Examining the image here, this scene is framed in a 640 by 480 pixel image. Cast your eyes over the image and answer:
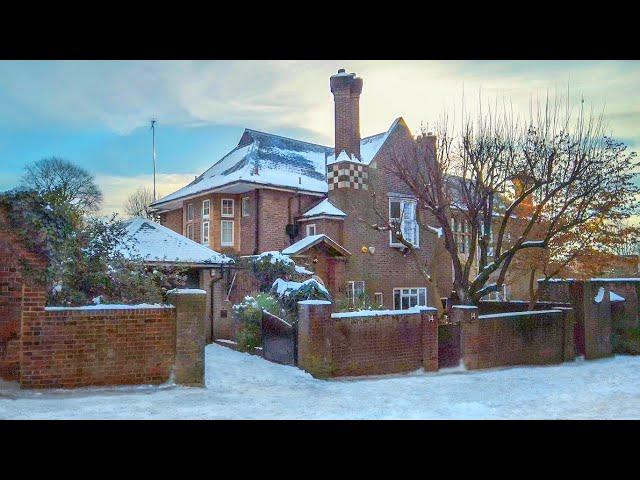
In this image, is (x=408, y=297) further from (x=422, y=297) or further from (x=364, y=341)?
(x=364, y=341)

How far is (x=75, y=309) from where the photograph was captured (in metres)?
8.11

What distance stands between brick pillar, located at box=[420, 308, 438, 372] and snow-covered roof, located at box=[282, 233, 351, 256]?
5584 mm

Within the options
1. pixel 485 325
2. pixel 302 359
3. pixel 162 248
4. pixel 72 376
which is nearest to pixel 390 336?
pixel 302 359

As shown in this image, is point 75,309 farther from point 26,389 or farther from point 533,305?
point 533,305

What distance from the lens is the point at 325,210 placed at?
704 inches

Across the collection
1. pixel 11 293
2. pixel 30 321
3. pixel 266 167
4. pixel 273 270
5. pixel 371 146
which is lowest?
pixel 30 321

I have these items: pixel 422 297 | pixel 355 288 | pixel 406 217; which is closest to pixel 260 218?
pixel 355 288

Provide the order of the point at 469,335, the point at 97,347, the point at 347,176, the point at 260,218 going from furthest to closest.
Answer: the point at 347,176 < the point at 260,218 < the point at 469,335 < the point at 97,347

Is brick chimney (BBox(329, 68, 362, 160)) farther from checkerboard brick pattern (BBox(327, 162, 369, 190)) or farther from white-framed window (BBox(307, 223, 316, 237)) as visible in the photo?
white-framed window (BBox(307, 223, 316, 237))

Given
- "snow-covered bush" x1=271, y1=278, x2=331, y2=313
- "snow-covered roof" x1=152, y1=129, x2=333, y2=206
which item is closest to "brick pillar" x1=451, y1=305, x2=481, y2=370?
"snow-covered bush" x1=271, y1=278, x2=331, y2=313

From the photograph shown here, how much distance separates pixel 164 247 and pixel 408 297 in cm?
936

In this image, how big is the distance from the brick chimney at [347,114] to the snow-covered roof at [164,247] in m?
6.08

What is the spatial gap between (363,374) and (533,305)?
306 inches

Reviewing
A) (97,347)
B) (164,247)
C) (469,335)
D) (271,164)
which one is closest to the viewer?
(97,347)
